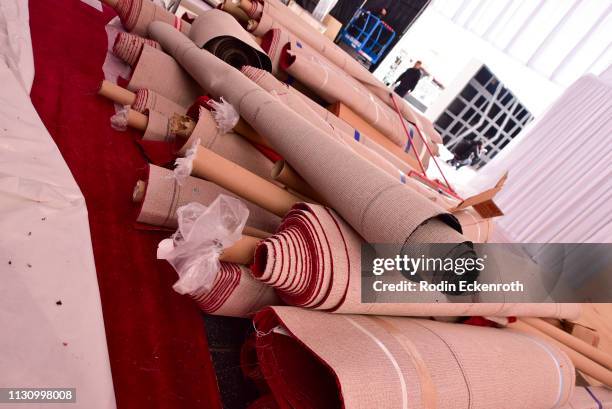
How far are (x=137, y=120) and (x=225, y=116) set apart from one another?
293mm

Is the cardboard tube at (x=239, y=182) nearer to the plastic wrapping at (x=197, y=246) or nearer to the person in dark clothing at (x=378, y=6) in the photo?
the plastic wrapping at (x=197, y=246)

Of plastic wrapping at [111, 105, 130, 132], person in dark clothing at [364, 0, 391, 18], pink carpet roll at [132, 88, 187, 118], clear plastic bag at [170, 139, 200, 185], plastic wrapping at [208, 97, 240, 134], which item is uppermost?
person in dark clothing at [364, 0, 391, 18]

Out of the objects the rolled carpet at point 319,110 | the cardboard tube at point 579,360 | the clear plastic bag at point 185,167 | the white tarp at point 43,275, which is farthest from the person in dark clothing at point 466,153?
the white tarp at point 43,275

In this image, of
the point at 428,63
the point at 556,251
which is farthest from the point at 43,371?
the point at 428,63

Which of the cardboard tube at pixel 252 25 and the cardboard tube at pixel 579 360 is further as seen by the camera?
the cardboard tube at pixel 252 25

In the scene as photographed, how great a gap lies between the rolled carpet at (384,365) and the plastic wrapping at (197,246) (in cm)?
13

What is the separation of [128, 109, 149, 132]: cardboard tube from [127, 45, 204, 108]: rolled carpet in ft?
0.79

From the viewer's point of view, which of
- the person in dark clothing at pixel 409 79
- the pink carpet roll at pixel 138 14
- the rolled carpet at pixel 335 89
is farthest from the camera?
the person in dark clothing at pixel 409 79

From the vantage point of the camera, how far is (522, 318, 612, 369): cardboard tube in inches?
42.7

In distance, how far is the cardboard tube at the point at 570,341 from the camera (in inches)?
42.7

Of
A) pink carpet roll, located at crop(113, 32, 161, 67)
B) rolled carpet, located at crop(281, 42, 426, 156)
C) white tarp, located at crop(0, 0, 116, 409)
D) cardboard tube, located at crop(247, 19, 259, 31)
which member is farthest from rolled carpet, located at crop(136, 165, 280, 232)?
cardboard tube, located at crop(247, 19, 259, 31)

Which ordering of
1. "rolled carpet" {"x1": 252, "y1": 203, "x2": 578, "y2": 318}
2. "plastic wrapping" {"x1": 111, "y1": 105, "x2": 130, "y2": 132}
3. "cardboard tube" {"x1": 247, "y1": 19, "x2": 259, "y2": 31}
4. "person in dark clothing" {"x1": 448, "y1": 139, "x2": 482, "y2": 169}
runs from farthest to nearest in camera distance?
"person in dark clothing" {"x1": 448, "y1": 139, "x2": 482, "y2": 169} < "cardboard tube" {"x1": 247, "y1": 19, "x2": 259, "y2": 31} < "plastic wrapping" {"x1": 111, "y1": 105, "x2": 130, "y2": 132} < "rolled carpet" {"x1": 252, "y1": 203, "x2": 578, "y2": 318}

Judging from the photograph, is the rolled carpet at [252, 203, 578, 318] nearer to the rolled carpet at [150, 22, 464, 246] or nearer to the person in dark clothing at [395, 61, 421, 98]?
the rolled carpet at [150, 22, 464, 246]

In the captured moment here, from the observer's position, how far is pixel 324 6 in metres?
3.21
